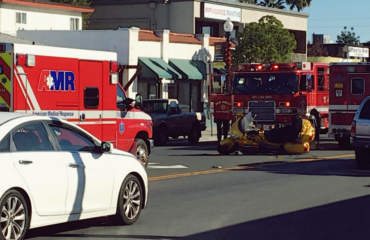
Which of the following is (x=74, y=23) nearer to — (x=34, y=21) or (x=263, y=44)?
(x=34, y=21)

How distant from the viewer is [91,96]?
14.9m

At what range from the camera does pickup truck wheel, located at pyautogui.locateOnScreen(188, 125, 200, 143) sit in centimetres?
2920

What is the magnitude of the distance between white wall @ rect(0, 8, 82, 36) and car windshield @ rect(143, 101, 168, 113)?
636 inches

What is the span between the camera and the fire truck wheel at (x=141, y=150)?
1781cm

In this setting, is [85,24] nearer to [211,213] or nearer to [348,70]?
[348,70]

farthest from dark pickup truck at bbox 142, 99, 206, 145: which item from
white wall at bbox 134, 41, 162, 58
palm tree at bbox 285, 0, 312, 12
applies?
palm tree at bbox 285, 0, 312, 12

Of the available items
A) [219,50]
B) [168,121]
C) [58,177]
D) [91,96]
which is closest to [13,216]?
[58,177]

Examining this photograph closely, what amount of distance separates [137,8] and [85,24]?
3880 millimetres

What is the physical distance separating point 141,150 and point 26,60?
5.33 metres

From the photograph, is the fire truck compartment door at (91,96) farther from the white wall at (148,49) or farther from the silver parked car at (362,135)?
the white wall at (148,49)

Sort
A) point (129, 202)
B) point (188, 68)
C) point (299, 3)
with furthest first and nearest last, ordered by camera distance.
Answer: point (299, 3) < point (188, 68) < point (129, 202)

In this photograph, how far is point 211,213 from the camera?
11406mm

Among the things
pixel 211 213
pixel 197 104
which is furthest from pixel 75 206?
pixel 197 104

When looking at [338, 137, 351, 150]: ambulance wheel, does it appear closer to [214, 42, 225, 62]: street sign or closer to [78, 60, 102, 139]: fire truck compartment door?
[214, 42, 225, 62]: street sign
